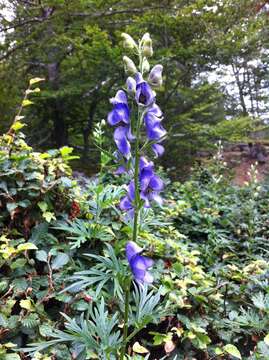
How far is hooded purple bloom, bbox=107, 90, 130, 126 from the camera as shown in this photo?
1.37m

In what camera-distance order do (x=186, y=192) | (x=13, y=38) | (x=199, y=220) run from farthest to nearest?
(x=13, y=38)
(x=186, y=192)
(x=199, y=220)

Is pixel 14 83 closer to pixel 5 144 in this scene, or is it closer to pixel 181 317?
pixel 5 144

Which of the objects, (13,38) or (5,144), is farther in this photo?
(13,38)

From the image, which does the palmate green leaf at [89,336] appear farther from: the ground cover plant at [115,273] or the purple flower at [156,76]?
the purple flower at [156,76]

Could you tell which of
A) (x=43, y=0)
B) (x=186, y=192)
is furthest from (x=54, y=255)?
(x=43, y=0)

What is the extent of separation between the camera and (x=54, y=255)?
6.91 feet

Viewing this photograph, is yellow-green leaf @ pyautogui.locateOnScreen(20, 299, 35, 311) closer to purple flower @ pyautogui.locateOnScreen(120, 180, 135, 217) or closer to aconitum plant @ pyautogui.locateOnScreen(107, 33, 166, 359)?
aconitum plant @ pyautogui.locateOnScreen(107, 33, 166, 359)

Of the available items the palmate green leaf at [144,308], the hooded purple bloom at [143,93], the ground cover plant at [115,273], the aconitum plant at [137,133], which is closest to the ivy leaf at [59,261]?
the ground cover plant at [115,273]

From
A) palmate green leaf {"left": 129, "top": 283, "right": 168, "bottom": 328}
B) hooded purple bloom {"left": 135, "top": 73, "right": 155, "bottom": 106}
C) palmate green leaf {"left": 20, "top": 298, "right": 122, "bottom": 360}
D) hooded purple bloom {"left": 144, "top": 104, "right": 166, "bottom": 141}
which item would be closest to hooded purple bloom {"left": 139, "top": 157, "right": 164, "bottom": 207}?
hooded purple bloom {"left": 144, "top": 104, "right": 166, "bottom": 141}

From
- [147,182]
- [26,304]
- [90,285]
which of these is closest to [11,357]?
[26,304]

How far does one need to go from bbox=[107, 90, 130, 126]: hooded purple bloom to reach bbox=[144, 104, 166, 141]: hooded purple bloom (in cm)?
8

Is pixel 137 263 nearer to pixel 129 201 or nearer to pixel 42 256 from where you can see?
pixel 129 201

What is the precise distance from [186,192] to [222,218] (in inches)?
34.9

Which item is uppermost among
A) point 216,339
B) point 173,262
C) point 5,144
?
point 5,144
